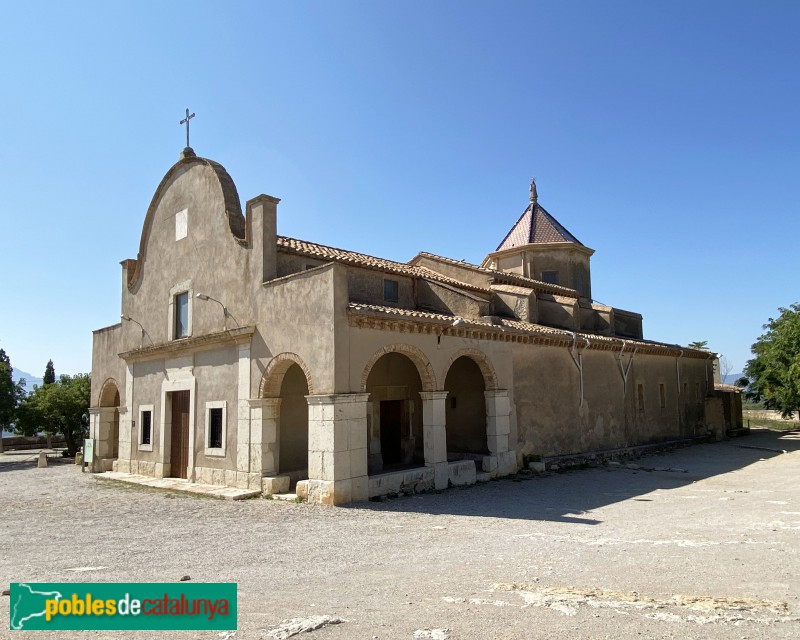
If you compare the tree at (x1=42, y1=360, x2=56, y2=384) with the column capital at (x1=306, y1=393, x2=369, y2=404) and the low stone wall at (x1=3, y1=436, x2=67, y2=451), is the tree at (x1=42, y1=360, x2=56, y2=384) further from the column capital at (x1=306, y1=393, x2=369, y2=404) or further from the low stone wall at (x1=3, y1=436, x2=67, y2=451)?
the column capital at (x1=306, y1=393, x2=369, y2=404)

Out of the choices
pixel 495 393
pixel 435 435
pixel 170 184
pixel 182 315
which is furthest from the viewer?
pixel 170 184

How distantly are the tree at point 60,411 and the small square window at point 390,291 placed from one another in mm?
18716

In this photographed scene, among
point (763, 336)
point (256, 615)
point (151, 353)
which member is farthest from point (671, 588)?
point (763, 336)

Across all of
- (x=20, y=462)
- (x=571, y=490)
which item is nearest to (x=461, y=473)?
(x=571, y=490)

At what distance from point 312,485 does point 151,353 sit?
8.64m

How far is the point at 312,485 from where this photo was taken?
11609 millimetres

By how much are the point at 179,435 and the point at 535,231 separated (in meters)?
17.2

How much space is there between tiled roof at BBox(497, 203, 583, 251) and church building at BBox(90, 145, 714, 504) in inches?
174

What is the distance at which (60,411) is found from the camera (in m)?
27.2

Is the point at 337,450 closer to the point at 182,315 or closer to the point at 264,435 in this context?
the point at 264,435

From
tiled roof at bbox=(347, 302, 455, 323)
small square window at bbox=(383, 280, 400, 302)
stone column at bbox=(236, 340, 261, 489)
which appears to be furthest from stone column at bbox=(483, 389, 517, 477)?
stone column at bbox=(236, 340, 261, 489)

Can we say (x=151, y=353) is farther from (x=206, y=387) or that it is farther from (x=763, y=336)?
(x=763, y=336)

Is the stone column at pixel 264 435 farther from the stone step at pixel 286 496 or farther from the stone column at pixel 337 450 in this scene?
the stone column at pixel 337 450

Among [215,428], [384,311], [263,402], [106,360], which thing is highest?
[384,311]
